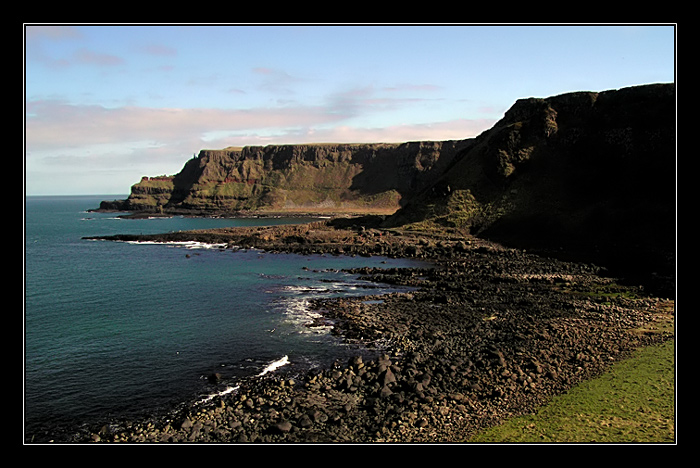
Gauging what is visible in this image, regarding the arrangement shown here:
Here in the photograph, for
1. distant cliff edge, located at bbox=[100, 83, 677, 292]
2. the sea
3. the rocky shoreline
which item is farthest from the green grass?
distant cliff edge, located at bbox=[100, 83, 677, 292]

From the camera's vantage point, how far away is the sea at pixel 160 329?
29297mm

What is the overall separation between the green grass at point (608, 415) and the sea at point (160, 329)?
1426 cm

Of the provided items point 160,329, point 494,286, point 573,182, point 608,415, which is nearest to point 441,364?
point 608,415

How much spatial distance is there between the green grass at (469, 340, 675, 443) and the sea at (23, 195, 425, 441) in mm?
14259

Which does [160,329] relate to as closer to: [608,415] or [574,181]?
[608,415]

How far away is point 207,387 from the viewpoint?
30.1m

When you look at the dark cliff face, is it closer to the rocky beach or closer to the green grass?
the rocky beach

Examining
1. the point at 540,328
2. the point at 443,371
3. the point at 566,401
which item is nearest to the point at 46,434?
the point at 443,371

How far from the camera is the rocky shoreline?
2450cm

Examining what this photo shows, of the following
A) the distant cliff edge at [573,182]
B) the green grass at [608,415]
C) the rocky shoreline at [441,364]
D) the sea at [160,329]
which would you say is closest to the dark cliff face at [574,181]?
the distant cliff edge at [573,182]

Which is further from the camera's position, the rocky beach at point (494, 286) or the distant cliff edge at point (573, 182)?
the distant cliff edge at point (573, 182)

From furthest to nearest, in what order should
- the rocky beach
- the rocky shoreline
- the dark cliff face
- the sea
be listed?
the dark cliff face < the sea < the rocky beach < the rocky shoreline

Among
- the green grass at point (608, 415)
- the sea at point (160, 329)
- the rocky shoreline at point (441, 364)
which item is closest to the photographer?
the green grass at point (608, 415)

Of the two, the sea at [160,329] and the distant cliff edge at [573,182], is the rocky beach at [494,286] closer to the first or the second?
the distant cliff edge at [573,182]
